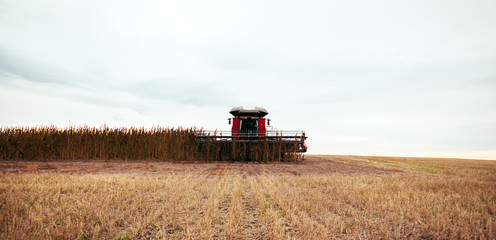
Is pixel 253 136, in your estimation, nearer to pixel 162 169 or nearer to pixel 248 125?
pixel 248 125

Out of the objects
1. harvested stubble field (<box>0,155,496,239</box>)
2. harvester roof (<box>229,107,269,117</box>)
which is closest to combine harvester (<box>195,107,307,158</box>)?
harvester roof (<box>229,107,269,117</box>)

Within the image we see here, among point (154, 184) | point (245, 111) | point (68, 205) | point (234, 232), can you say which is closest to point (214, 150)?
point (245, 111)

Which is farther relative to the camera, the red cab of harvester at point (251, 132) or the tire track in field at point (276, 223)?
the red cab of harvester at point (251, 132)

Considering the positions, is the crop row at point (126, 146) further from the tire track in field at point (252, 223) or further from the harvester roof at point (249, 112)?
the tire track in field at point (252, 223)

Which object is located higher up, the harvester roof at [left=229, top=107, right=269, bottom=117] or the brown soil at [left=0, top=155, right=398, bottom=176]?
the harvester roof at [left=229, top=107, right=269, bottom=117]

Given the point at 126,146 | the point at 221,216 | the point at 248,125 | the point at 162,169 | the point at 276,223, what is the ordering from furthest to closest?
the point at 248,125, the point at 126,146, the point at 162,169, the point at 221,216, the point at 276,223

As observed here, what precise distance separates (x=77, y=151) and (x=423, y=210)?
18475 millimetres

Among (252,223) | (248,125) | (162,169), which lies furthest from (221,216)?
(248,125)

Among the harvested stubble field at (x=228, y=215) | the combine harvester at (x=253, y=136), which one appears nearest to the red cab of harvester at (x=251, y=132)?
the combine harvester at (x=253, y=136)

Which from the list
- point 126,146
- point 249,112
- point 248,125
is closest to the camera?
point 126,146

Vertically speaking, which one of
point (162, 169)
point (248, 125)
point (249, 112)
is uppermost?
point (249, 112)

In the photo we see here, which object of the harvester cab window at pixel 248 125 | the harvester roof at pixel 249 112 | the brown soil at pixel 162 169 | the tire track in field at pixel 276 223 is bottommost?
the brown soil at pixel 162 169

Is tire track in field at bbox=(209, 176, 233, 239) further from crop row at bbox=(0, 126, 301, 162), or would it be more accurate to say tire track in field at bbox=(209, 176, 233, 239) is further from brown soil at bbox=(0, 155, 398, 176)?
crop row at bbox=(0, 126, 301, 162)

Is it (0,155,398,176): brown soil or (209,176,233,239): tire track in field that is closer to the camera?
(209,176,233,239): tire track in field
